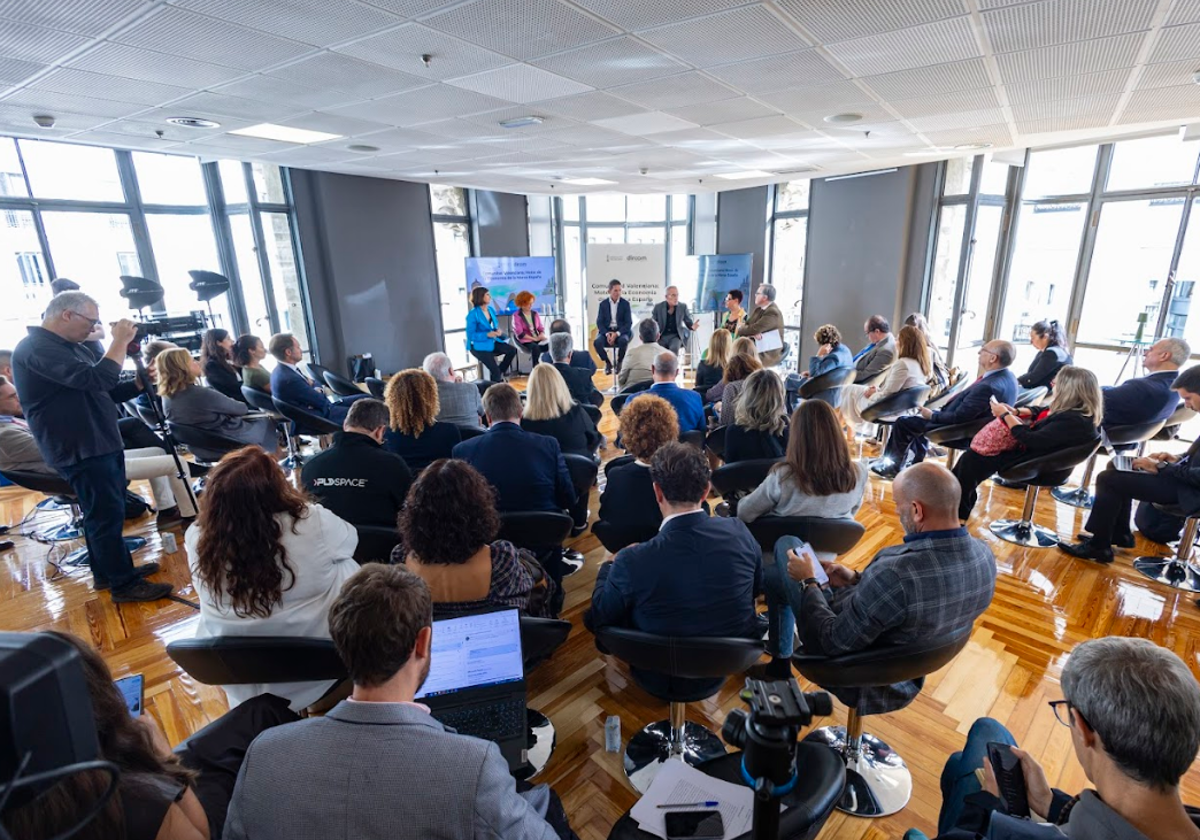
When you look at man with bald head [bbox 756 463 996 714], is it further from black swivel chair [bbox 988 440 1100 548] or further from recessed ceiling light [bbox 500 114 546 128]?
recessed ceiling light [bbox 500 114 546 128]

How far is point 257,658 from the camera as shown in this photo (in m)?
1.64

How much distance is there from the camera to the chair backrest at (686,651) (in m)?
1.65

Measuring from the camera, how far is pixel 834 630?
68.7 inches

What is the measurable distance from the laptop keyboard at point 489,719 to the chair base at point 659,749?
3.03 ft

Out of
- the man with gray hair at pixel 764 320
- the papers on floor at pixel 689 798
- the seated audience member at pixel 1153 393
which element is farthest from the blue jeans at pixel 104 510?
the seated audience member at pixel 1153 393

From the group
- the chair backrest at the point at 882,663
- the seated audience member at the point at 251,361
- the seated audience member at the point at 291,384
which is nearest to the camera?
the chair backrest at the point at 882,663

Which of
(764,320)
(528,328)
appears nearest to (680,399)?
(764,320)

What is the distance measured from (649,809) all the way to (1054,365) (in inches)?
204


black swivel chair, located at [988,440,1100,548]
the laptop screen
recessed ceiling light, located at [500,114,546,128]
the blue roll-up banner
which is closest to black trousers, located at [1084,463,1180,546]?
black swivel chair, located at [988,440,1100,548]

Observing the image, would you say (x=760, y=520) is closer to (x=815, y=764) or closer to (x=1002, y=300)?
(x=815, y=764)

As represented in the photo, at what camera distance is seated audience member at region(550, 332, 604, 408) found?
4988 millimetres

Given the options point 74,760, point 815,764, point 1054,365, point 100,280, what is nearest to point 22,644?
point 74,760

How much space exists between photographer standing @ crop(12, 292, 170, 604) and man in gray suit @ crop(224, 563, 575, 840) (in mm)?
2917

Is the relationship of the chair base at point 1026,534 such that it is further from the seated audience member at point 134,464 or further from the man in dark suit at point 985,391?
the seated audience member at point 134,464
